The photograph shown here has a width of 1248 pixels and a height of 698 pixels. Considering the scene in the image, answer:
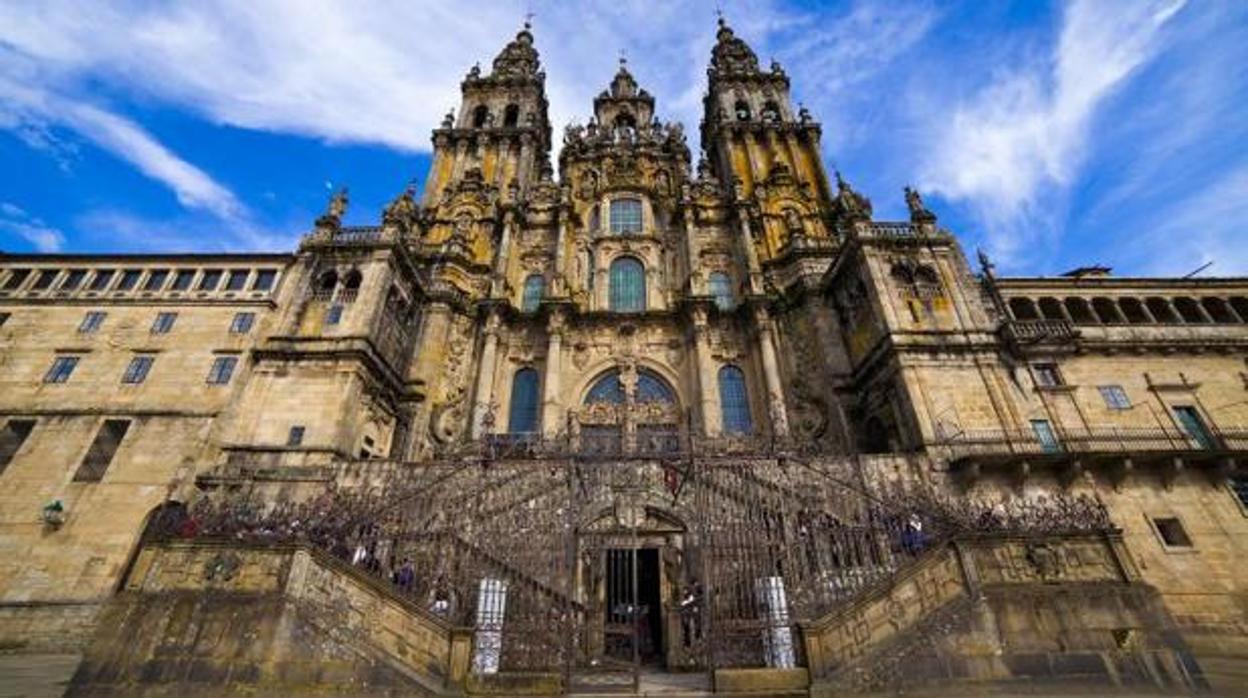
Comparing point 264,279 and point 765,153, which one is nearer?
point 264,279

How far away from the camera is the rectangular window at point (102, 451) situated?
17.2m

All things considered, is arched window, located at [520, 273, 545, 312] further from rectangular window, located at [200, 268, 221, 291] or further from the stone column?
rectangular window, located at [200, 268, 221, 291]

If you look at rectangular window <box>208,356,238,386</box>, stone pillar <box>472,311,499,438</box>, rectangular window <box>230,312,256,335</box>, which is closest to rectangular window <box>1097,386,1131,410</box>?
stone pillar <box>472,311,499,438</box>

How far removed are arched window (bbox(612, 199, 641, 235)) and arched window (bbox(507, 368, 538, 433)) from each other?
10598mm

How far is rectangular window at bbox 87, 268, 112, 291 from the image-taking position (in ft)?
70.3

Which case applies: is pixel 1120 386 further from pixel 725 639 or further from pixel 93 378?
pixel 93 378

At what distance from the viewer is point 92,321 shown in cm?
2042

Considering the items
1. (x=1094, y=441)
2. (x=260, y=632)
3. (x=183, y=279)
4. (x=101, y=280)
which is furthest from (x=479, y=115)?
(x=1094, y=441)

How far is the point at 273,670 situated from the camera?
8.02 m

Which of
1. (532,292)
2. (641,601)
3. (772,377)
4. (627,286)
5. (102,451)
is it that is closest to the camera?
(641,601)

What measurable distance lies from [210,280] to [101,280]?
469cm

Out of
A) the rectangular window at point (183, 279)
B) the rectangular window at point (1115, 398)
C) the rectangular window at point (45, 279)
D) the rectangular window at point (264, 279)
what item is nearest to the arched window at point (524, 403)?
the rectangular window at point (264, 279)

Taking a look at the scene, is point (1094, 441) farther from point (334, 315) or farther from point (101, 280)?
point (101, 280)

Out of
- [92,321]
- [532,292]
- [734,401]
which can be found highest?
[532,292]
